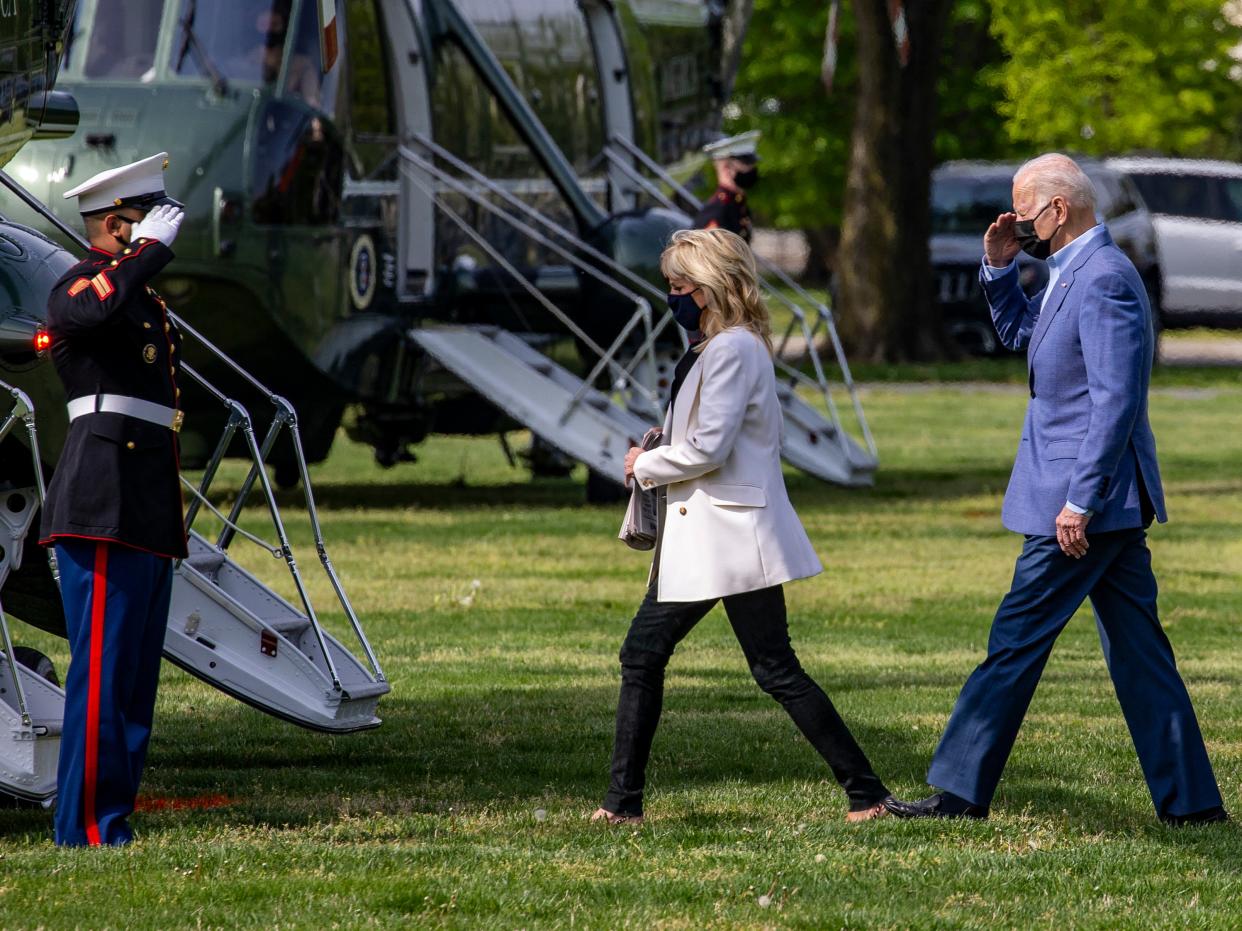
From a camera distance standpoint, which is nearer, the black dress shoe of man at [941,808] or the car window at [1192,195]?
the black dress shoe of man at [941,808]

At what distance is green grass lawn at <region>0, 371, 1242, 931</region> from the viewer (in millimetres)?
5730

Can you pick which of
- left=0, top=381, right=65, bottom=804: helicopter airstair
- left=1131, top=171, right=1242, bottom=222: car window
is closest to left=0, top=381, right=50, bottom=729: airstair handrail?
left=0, top=381, right=65, bottom=804: helicopter airstair

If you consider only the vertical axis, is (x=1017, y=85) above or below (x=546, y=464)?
above

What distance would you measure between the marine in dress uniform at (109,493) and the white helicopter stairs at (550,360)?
804 centimetres

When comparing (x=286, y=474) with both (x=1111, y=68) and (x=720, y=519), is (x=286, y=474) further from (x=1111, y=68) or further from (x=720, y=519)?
(x=1111, y=68)

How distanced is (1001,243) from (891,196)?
77.2ft

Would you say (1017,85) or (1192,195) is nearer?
(1192,195)

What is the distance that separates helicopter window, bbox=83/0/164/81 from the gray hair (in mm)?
7844

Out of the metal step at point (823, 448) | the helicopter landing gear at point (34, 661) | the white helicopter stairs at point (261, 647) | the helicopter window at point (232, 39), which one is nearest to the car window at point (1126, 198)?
the metal step at point (823, 448)

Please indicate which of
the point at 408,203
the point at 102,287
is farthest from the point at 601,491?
the point at 102,287

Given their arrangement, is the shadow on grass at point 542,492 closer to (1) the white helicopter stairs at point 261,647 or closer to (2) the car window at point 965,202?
(1) the white helicopter stairs at point 261,647

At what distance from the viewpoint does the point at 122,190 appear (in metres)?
6.23

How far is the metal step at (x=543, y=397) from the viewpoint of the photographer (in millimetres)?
14656

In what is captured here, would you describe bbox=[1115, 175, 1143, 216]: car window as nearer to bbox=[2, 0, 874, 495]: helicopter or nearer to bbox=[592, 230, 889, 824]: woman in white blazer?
bbox=[2, 0, 874, 495]: helicopter
